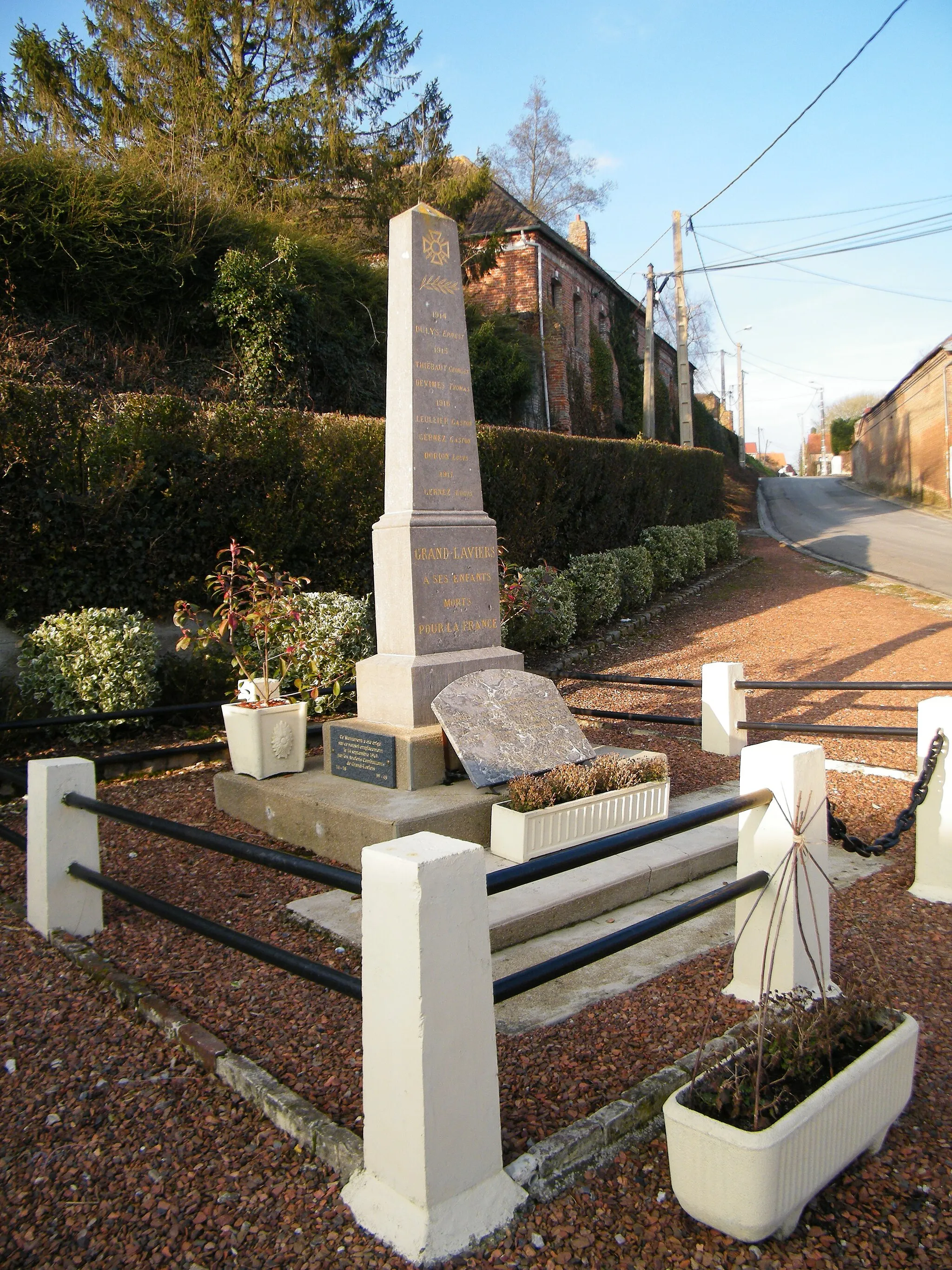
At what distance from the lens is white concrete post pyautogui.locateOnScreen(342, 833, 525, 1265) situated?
209 centimetres

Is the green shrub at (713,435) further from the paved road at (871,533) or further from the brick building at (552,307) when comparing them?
the brick building at (552,307)

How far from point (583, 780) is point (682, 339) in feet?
63.9

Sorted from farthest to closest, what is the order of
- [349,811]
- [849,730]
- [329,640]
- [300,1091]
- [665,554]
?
[665,554] → [329,640] → [849,730] → [349,811] → [300,1091]

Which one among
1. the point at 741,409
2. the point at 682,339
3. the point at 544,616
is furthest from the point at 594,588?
the point at 741,409

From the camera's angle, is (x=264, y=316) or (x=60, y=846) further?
(x=264, y=316)

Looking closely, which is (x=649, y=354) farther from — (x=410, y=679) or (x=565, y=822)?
(x=565, y=822)

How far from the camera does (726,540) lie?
2072cm

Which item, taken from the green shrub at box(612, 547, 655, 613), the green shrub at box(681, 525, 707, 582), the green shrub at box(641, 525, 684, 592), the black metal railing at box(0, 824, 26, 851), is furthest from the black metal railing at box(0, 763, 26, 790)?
the green shrub at box(681, 525, 707, 582)

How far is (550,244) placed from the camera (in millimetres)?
26516

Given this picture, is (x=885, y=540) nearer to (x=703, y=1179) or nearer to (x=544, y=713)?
(x=544, y=713)

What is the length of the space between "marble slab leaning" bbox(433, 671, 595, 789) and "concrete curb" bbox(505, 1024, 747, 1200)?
7.58 feet

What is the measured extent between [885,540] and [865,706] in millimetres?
17549

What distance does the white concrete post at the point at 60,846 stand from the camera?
156 inches

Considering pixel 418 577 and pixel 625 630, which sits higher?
pixel 418 577
